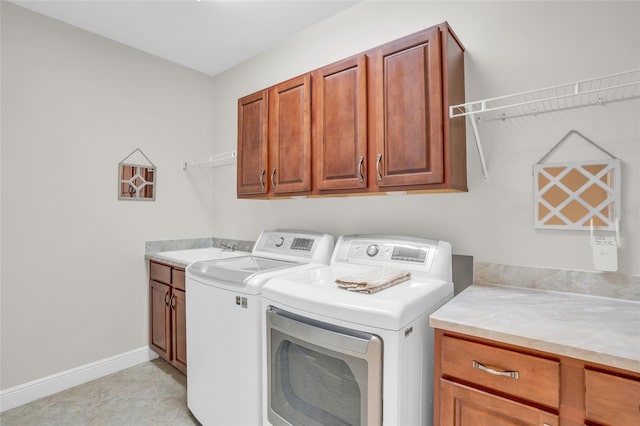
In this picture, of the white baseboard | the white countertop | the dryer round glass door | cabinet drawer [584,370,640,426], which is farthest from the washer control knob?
the white baseboard

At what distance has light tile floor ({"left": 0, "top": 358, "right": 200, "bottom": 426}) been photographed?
6.45 ft

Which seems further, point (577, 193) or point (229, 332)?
point (229, 332)

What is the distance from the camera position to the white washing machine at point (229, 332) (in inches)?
59.7

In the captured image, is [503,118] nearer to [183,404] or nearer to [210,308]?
[210,308]

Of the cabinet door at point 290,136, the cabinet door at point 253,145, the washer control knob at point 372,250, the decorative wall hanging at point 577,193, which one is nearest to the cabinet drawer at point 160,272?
the cabinet door at point 253,145

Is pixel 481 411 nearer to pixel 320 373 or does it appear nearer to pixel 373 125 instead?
pixel 320 373

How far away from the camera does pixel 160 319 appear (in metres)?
2.59

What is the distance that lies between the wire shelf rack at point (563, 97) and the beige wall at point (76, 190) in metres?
2.53

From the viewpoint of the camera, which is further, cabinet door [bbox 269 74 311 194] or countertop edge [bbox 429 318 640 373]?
cabinet door [bbox 269 74 311 194]

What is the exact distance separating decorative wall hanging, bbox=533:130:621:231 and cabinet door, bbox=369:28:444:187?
48 cm

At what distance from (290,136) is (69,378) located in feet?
7.81

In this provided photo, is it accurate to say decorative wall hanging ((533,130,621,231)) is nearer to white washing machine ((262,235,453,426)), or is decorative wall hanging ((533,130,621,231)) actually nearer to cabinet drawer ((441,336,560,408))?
white washing machine ((262,235,453,426))

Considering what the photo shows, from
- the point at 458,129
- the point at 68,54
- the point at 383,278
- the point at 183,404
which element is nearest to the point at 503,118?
the point at 458,129

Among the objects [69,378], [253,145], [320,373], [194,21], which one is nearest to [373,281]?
[320,373]
